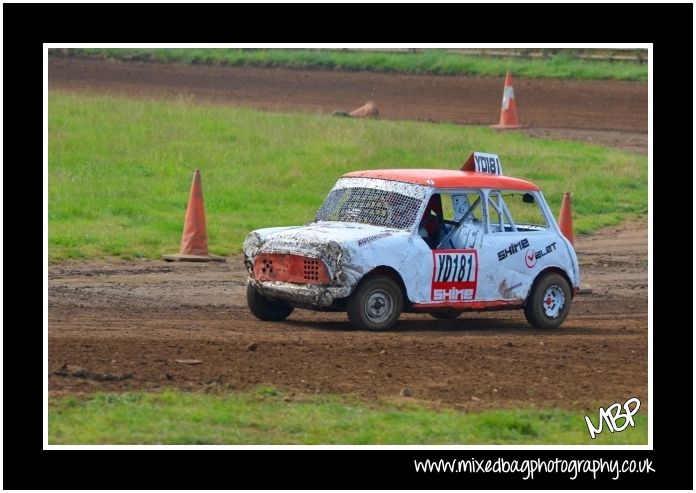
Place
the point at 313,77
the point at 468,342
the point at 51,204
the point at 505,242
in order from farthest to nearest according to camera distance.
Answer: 1. the point at 313,77
2. the point at 51,204
3. the point at 505,242
4. the point at 468,342

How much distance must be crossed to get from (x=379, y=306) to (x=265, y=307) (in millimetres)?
1230

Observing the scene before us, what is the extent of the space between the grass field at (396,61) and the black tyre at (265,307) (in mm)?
26576

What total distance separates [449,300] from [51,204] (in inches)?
304

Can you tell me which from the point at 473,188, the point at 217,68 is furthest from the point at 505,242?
the point at 217,68

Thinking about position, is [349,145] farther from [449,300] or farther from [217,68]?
[217,68]

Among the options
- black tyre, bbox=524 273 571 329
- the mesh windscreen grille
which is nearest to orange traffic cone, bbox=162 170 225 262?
the mesh windscreen grille

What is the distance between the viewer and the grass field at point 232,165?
17.8 meters

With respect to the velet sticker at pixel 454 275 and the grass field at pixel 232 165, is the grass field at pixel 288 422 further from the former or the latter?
the grass field at pixel 232 165

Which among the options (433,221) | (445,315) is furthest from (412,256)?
(445,315)

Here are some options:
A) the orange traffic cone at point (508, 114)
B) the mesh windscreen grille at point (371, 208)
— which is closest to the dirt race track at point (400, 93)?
the orange traffic cone at point (508, 114)

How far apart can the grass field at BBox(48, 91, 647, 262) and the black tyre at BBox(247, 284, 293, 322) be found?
13.3 ft

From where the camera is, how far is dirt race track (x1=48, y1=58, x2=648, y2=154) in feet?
97.5

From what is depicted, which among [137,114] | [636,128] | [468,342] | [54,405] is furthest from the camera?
[636,128]

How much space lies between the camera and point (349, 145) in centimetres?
2344
